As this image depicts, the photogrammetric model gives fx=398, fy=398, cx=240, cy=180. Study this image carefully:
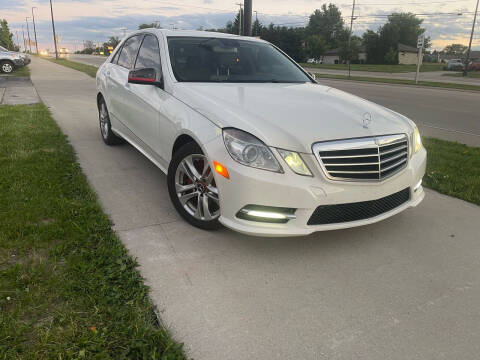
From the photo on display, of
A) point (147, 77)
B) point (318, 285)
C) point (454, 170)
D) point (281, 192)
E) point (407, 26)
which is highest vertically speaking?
point (407, 26)

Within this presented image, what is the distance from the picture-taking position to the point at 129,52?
17.1 ft

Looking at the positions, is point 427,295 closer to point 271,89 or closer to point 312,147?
point 312,147

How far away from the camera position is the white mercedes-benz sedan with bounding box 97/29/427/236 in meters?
2.79

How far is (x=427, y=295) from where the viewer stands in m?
2.67

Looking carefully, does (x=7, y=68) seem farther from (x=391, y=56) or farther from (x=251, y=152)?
(x=391, y=56)

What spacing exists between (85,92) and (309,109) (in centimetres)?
1199

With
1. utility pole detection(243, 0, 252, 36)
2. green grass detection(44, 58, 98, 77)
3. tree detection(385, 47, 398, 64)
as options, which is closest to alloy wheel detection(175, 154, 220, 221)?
utility pole detection(243, 0, 252, 36)

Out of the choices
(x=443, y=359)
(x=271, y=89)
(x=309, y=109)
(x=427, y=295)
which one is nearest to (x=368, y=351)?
(x=443, y=359)

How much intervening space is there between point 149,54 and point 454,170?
417 centimetres

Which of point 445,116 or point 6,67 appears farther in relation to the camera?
→ point 6,67

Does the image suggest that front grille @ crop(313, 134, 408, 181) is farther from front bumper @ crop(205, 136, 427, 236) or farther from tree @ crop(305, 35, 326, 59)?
tree @ crop(305, 35, 326, 59)

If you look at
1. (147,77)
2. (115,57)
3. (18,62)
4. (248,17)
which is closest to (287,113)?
(147,77)

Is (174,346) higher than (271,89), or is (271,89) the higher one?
(271,89)

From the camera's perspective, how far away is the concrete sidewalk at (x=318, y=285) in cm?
222
